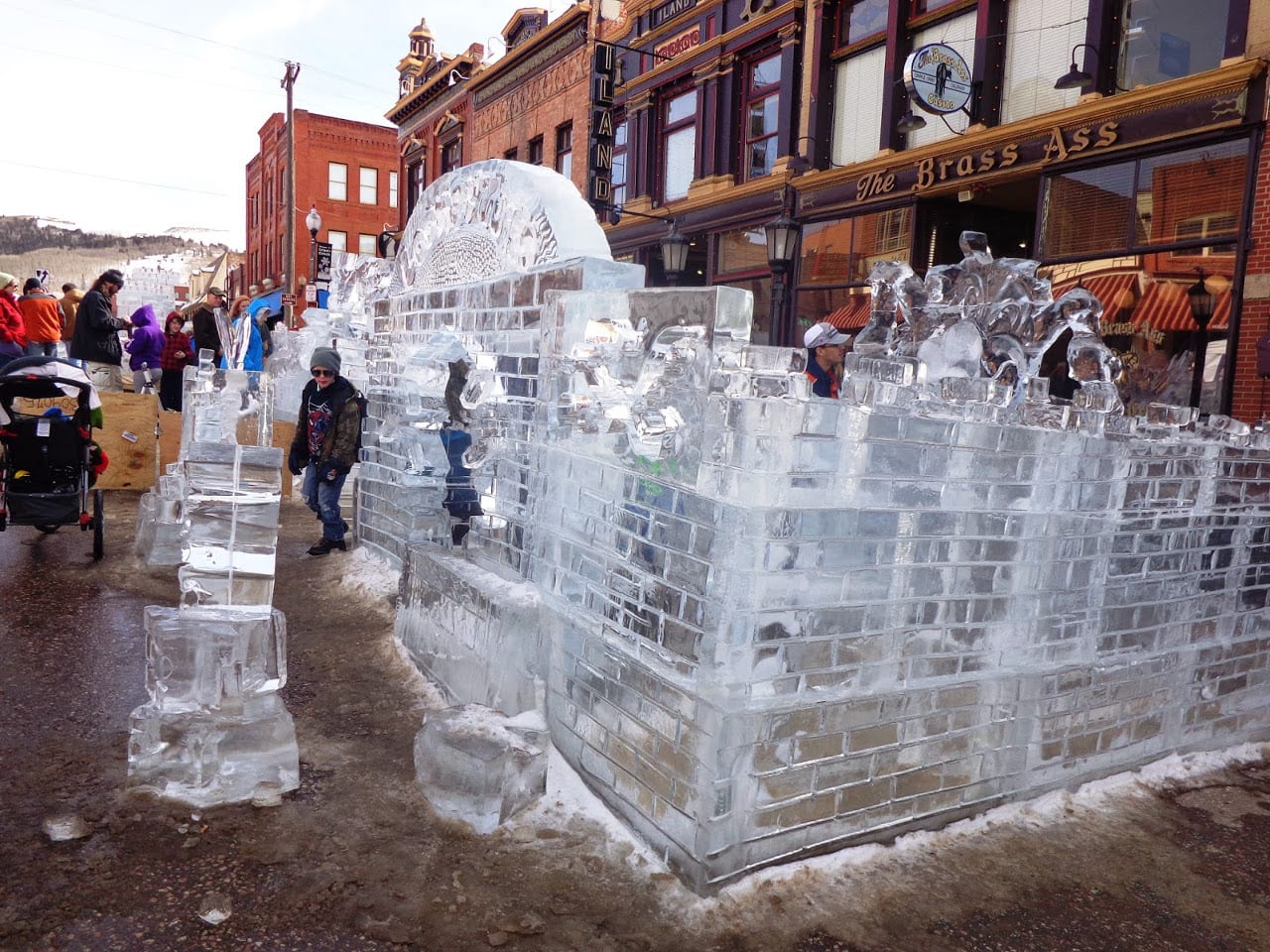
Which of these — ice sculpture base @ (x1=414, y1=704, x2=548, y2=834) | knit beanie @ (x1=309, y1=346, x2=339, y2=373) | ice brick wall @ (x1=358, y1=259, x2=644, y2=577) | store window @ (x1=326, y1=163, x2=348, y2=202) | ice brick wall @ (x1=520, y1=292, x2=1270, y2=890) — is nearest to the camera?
ice brick wall @ (x1=520, y1=292, x2=1270, y2=890)

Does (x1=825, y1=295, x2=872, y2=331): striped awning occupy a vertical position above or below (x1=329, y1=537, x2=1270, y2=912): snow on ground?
above

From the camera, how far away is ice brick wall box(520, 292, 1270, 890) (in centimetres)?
289

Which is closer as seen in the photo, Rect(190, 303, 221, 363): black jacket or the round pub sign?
the round pub sign

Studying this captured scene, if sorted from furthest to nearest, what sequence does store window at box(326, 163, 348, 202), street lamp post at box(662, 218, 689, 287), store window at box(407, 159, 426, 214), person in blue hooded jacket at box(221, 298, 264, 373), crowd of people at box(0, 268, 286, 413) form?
store window at box(326, 163, 348, 202) → store window at box(407, 159, 426, 214) → street lamp post at box(662, 218, 689, 287) → person in blue hooded jacket at box(221, 298, 264, 373) → crowd of people at box(0, 268, 286, 413)

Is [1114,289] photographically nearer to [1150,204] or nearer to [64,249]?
[1150,204]

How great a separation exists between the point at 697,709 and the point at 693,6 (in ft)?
53.1

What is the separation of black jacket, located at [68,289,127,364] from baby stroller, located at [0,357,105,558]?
4271 millimetres

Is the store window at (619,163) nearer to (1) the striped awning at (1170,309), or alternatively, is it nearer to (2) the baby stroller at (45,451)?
(1) the striped awning at (1170,309)

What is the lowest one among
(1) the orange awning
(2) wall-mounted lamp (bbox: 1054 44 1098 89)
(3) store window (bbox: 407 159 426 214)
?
(1) the orange awning

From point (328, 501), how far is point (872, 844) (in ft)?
17.7

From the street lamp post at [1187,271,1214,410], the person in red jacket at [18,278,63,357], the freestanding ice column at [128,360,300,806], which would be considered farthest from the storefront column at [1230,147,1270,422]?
the person in red jacket at [18,278,63,357]

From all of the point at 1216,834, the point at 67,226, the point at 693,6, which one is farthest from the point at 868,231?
the point at 67,226

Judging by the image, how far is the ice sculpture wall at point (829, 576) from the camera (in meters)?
2.91

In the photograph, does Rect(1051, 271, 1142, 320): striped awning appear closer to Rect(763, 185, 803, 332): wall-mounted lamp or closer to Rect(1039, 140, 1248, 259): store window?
Rect(1039, 140, 1248, 259): store window
